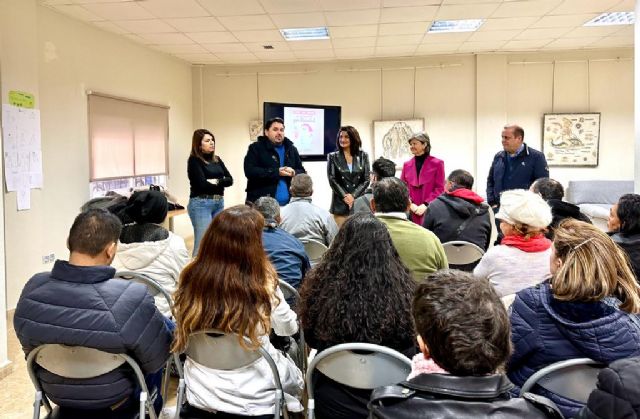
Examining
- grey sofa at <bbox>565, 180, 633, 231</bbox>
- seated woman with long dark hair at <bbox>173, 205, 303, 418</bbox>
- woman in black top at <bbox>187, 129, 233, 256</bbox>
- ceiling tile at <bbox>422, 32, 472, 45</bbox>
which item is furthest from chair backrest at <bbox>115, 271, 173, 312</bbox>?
grey sofa at <bbox>565, 180, 633, 231</bbox>

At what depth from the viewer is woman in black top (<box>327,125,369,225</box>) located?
14.6 feet

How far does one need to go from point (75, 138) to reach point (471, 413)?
16.8ft

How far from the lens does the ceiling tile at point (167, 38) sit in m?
5.79

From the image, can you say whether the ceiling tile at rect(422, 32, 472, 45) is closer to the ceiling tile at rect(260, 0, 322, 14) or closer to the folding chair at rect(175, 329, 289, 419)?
the ceiling tile at rect(260, 0, 322, 14)

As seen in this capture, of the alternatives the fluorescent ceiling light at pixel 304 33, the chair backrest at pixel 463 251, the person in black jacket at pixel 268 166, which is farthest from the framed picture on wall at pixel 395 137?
the chair backrest at pixel 463 251

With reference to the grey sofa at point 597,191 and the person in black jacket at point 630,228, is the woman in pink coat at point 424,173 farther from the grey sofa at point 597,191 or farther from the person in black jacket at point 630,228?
the grey sofa at point 597,191

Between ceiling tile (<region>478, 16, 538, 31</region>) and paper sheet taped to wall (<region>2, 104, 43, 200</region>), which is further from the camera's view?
ceiling tile (<region>478, 16, 538, 31</region>)

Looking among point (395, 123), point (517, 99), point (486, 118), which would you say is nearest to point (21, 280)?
point (395, 123)

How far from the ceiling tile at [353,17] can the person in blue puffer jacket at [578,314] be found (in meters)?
4.10

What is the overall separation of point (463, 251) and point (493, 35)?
13.4 feet

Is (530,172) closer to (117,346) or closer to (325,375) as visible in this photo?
(325,375)

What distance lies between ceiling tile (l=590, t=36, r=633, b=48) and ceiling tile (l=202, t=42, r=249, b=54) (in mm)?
4855

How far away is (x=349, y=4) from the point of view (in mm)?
4770

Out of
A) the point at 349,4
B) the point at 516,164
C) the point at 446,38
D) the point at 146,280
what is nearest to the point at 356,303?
the point at 146,280
